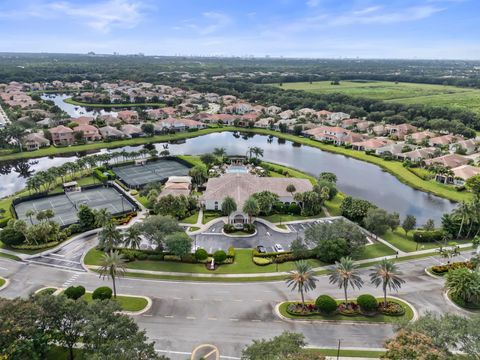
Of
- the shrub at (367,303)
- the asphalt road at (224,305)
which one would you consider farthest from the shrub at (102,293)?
the shrub at (367,303)

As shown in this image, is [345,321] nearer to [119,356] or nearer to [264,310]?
[264,310]

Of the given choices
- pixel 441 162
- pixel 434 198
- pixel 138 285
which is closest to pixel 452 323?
pixel 138 285

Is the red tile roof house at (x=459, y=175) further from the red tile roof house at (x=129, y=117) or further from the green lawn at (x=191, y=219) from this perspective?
the red tile roof house at (x=129, y=117)

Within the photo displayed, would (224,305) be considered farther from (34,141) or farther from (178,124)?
(178,124)

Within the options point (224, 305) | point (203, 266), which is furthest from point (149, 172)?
point (224, 305)

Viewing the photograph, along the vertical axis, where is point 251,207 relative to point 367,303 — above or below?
above

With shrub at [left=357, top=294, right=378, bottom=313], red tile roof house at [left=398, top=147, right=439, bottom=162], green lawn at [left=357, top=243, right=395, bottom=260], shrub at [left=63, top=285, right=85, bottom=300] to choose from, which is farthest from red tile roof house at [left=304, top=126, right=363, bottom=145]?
shrub at [left=63, top=285, right=85, bottom=300]

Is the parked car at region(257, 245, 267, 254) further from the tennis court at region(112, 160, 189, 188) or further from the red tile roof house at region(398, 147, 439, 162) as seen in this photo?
Answer: the red tile roof house at region(398, 147, 439, 162)
